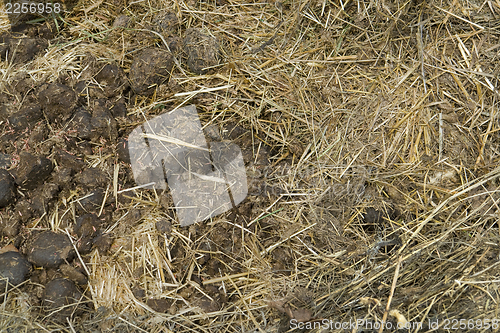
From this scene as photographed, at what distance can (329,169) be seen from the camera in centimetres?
250

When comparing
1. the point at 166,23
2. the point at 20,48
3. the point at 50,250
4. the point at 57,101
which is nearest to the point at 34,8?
the point at 20,48

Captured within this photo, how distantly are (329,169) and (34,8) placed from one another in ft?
8.44

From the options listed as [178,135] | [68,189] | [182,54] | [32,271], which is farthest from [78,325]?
[182,54]

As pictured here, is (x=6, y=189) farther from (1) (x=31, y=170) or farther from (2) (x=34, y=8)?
(2) (x=34, y=8)

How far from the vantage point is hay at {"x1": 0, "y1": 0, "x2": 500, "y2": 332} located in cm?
222

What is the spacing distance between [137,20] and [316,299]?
2.36 metres

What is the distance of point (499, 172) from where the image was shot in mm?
2387

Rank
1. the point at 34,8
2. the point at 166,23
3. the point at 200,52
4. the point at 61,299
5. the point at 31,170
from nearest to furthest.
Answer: the point at 61,299
the point at 31,170
the point at 200,52
the point at 166,23
the point at 34,8

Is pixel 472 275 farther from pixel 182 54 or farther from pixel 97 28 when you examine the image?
pixel 97 28

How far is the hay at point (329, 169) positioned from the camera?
2.22 metres

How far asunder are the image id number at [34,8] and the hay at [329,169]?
0.24 meters

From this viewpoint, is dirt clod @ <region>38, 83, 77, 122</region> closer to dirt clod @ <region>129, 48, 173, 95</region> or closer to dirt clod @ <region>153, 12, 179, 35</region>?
dirt clod @ <region>129, 48, 173, 95</region>

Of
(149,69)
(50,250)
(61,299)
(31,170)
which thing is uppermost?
(149,69)

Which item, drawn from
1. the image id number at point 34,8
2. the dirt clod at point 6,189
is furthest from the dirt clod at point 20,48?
the dirt clod at point 6,189
